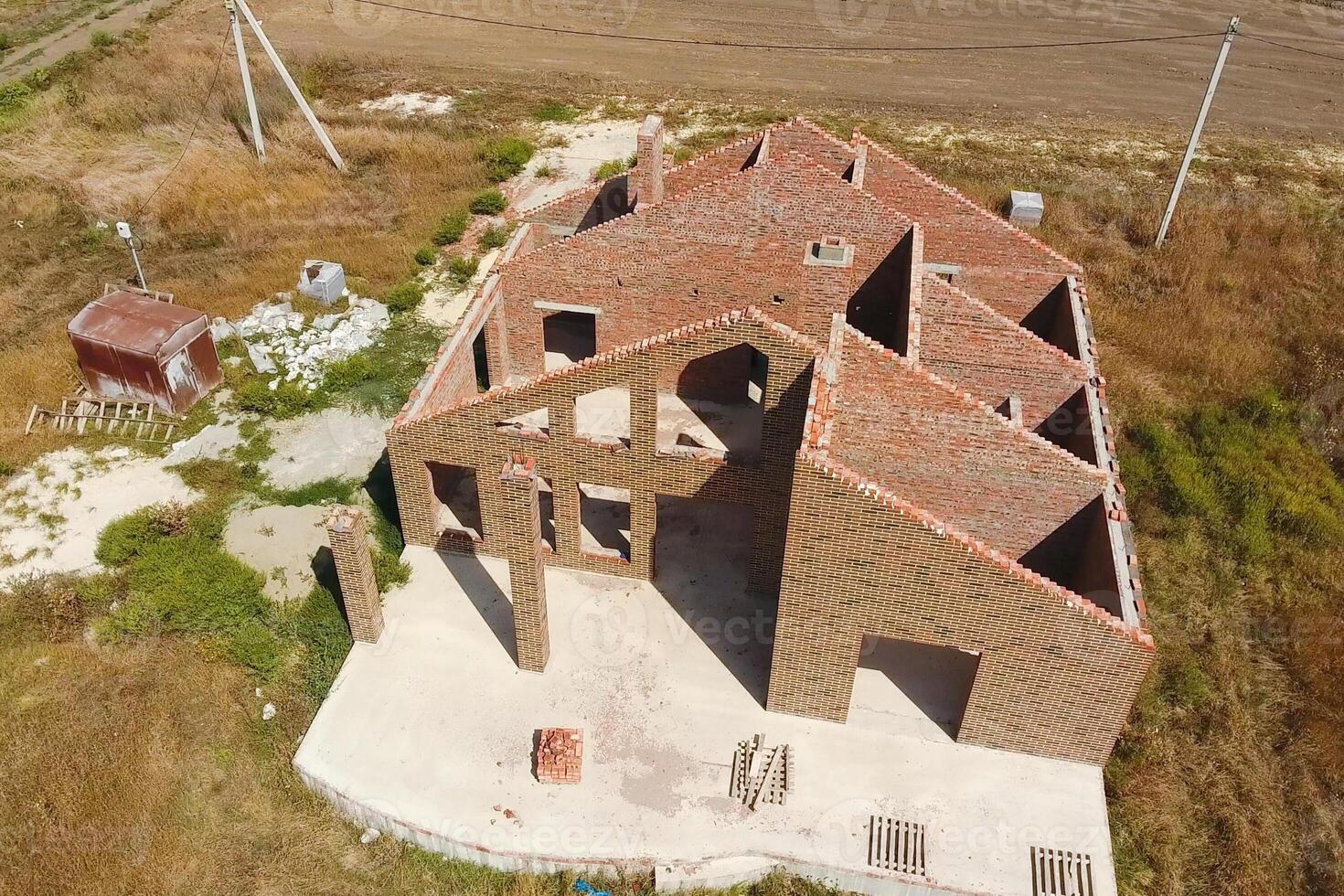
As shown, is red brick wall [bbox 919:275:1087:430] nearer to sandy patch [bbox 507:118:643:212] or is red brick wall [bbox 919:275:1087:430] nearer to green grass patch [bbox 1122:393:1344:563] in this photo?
green grass patch [bbox 1122:393:1344:563]

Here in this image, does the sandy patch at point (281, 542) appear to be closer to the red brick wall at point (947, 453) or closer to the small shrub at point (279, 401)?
the small shrub at point (279, 401)

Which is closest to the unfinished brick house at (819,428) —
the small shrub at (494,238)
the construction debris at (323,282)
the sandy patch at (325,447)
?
the sandy patch at (325,447)

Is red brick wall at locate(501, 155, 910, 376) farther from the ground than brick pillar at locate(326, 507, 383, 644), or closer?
farther from the ground

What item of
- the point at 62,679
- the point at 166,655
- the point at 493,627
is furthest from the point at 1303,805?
the point at 62,679

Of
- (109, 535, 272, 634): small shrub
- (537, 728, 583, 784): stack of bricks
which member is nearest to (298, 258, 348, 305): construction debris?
(109, 535, 272, 634): small shrub

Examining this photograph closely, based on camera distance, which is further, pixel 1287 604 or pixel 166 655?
pixel 1287 604

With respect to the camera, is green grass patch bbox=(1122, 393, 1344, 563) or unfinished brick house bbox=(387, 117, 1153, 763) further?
green grass patch bbox=(1122, 393, 1344, 563)

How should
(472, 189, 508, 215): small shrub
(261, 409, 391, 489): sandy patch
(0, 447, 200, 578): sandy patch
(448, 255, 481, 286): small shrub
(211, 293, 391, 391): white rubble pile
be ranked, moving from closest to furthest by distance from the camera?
(0, 447, 200, 578): sandy patch, (261, 409, 391, 489): sandy patch, (211, 293, 391, 391): white rubble pile, (448, 255, 481, 286): small shrub, (472, 189, 508, 215): small shrub

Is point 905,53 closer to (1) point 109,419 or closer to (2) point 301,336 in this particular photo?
(2) point 301,336

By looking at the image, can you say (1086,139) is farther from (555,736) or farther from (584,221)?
(555,736)
